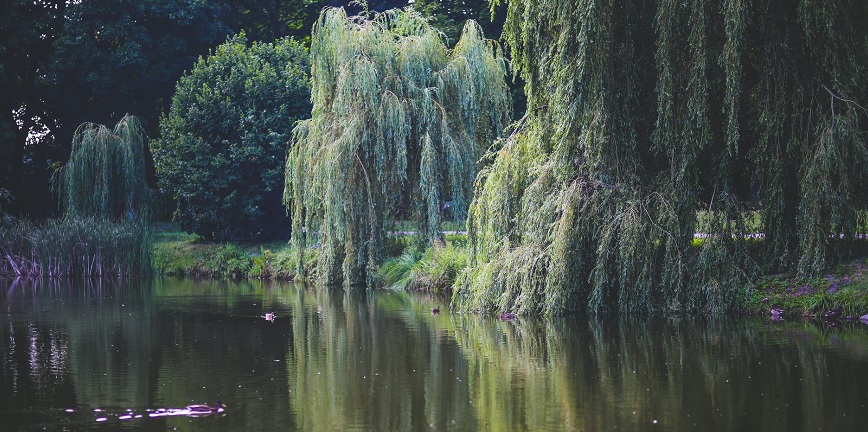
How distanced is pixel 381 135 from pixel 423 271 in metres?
3.37

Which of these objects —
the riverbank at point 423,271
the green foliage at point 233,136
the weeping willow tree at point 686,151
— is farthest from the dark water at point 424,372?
the green foliage at point 233,136

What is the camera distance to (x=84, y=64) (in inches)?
1542

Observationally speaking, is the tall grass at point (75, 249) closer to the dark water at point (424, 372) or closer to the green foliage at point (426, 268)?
the green foliage at point (426, 268)

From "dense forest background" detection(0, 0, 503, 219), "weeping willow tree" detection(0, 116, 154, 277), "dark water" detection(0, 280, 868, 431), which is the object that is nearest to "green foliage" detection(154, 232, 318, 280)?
"weeping willow tree" detection(0, 116, 154, 277)

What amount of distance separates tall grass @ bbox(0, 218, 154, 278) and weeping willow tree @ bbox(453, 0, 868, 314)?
53.0 ft

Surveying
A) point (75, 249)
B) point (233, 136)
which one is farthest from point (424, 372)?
point (233, 136)

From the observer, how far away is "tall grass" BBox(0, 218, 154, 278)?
30047 mm

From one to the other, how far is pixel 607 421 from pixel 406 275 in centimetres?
1581

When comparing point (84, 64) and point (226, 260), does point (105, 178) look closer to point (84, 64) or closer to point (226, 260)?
point (226, 260)

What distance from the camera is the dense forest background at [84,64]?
39031 mm

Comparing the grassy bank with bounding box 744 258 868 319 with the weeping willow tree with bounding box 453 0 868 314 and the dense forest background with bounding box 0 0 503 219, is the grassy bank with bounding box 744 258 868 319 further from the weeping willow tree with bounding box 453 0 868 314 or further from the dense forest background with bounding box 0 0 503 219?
the dense forest background with bounding box 0 0 503 219

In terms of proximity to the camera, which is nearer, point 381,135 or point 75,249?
point 381,135

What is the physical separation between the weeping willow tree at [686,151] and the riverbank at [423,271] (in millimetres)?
409

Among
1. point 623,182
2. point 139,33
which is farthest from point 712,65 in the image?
point 139,33
